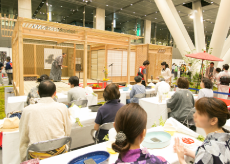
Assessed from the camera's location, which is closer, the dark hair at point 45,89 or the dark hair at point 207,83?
the dark hair at point 45,89

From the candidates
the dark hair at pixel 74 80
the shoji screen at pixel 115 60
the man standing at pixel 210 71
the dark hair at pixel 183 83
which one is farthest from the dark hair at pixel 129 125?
the shoji screen at pixel 115 60

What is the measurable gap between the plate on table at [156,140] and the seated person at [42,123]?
2.97 ft

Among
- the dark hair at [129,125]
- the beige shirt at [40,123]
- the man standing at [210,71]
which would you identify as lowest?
the beige shirt at [40,123]

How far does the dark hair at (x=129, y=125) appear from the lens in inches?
36.2

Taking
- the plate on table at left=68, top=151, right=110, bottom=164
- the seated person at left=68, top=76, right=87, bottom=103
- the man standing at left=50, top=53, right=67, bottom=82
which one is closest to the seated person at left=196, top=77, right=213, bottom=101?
the seated person at left=68, top=76, right=87, bottom=103

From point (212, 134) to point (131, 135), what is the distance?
2.27ft

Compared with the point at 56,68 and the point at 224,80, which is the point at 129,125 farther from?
the point at 56,68

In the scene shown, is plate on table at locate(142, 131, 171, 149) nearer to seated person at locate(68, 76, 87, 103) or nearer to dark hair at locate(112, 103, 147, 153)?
dark hair at locate(112, 103, 147, 153)

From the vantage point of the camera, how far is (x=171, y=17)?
860cm

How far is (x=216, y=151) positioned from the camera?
111cm

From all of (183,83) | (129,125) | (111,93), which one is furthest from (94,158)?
(183,83)

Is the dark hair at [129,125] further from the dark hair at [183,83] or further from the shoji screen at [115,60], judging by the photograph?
the shoji screen at [115,60]

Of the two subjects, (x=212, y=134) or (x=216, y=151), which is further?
(x=212, y=134)

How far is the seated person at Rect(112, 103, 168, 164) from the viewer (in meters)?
0.93
